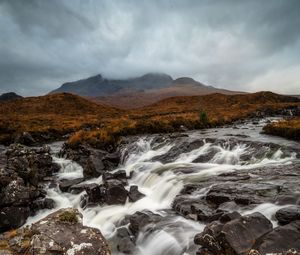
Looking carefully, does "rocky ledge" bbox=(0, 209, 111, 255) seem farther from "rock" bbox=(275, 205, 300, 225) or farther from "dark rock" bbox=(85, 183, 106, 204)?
"dark rock" bbox=(85, 183, 106, 204)

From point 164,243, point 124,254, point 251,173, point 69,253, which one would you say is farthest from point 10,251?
point 251,173

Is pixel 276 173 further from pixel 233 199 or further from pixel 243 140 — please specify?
pixel 243 140

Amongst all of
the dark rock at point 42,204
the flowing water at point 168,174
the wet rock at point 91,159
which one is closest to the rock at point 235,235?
the flowing water at point 168,174

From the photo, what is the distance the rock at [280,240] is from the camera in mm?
7098

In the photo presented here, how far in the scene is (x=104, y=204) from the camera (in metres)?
15.6


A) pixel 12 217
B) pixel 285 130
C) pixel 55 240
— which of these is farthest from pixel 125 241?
Answer: pixel 285 130

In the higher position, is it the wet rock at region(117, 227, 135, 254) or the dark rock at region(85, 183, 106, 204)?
the dark rock at region(85, 183, 106, 204)

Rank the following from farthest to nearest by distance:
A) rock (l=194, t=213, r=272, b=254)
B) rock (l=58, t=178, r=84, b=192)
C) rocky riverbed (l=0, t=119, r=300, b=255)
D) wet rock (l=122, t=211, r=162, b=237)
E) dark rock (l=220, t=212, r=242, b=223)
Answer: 1. rock (l=58, t=178, r=84, b=192)
2. wet rock (l=122, t=211, r=162, b=237)
3. dark rock (l=220, t=212, r=242, b=223)
4. rocky riverbed (l=0, t=119, r=300, b=255)
5. rock (l=194, t=213, r=272, b=254)

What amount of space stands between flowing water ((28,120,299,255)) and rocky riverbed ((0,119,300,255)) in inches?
2.0

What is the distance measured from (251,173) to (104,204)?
27.5 ft

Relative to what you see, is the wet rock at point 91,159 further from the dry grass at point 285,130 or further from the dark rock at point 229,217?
the dry grass at point 285,130

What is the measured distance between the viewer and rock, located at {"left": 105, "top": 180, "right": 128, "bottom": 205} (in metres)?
15.4


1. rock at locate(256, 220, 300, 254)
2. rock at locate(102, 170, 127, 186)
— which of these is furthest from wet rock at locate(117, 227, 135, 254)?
rock at locate(102, 170, 127, 186)

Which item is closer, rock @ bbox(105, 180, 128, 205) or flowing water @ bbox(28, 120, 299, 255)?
flowing water @ bbox(28, 120, 299, 255)
